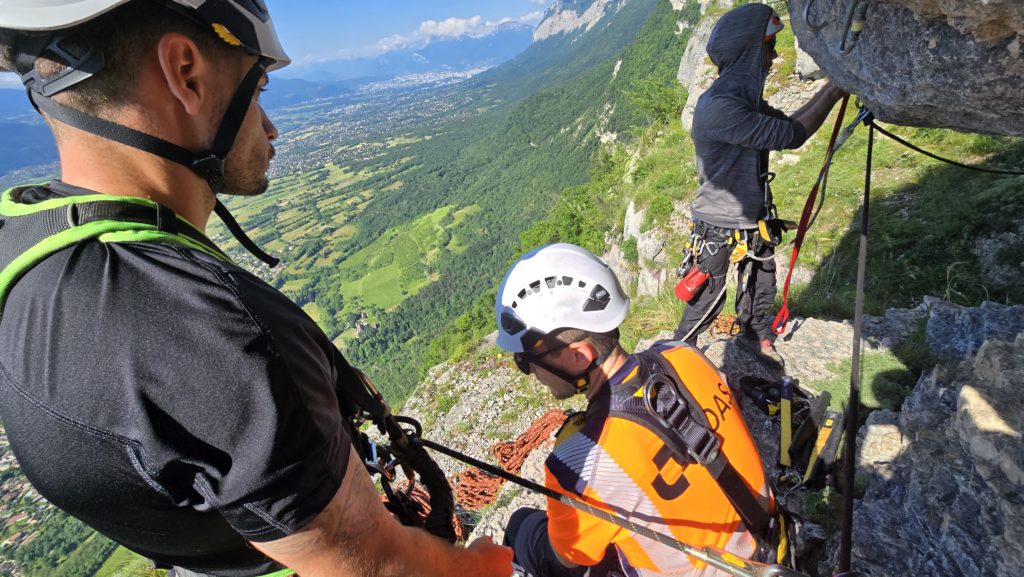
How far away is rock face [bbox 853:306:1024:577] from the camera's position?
5.93ft

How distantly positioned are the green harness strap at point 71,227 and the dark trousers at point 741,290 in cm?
411

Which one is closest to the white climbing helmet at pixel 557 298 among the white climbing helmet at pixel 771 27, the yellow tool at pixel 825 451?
the yellow tool at pixel 825 451

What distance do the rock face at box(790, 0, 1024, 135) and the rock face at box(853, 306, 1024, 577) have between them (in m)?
1.09

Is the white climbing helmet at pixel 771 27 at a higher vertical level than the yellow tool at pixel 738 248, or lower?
higher

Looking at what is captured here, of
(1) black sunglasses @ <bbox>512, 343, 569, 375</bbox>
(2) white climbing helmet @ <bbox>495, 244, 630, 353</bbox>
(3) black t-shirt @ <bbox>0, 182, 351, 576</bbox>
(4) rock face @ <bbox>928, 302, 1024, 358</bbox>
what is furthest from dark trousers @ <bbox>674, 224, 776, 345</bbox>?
(3) black t-shirt @ <bbox>0, 182, 351, 576</bbox>

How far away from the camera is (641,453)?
1.85 meters

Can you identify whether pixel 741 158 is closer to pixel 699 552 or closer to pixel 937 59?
pixel 937 59

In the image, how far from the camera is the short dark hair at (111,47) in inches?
41.6

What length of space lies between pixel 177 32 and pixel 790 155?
36.6 ft

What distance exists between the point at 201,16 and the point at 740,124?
11.5 feet

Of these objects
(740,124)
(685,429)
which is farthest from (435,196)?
(685,429)

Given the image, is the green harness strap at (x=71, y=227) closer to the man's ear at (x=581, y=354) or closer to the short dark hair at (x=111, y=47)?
the short dark hair at (x=111, y=47)

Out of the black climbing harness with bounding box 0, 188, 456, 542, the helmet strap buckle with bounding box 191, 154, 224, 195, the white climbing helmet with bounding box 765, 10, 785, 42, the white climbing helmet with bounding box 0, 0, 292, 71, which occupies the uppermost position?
the white climbing helmet with bounding box 765, 10, 785, 42

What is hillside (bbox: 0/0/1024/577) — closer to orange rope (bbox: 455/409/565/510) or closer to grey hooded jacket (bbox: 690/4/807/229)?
orange rope (bbox: 455/409/565/510)
